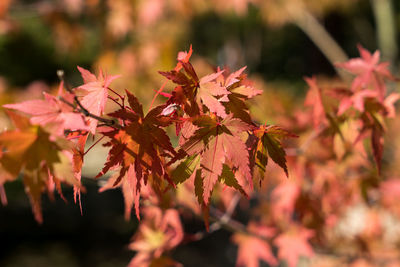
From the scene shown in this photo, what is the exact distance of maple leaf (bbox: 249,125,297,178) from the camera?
82 centimetres

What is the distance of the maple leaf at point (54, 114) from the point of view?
71cm

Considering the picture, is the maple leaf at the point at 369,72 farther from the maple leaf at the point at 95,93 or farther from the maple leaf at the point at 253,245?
the maple leaf at the point at 253,245

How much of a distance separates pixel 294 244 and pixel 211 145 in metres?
1.31

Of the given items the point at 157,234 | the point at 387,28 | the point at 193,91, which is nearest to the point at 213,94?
the point at 193,91

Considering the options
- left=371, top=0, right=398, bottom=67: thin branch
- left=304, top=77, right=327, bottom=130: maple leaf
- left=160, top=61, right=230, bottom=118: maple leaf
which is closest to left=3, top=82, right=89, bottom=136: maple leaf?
left=160, top=61, right=230, bottom=118: maple leaf

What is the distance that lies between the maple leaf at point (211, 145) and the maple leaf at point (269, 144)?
0.05 m

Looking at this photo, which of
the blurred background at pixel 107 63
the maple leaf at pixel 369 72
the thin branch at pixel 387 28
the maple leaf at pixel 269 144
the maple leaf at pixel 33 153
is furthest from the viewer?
the thin branch at pixel 387 28

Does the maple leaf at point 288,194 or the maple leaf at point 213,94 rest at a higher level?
the maple leaf at point 213,94

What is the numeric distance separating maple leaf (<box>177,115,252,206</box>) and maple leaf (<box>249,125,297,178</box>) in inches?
1.9

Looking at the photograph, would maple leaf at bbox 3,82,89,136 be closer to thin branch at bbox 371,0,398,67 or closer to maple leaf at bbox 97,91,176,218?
maple leaf at bbox 97,91,176,218

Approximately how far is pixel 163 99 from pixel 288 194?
123 centimetres

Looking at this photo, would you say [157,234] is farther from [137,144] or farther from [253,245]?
[137,144]

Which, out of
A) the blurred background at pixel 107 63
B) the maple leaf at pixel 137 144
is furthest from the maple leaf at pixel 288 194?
the maple leaf at pixel 137 144

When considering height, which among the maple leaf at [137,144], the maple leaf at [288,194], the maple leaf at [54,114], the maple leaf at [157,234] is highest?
the maple leaf at [54,114]
